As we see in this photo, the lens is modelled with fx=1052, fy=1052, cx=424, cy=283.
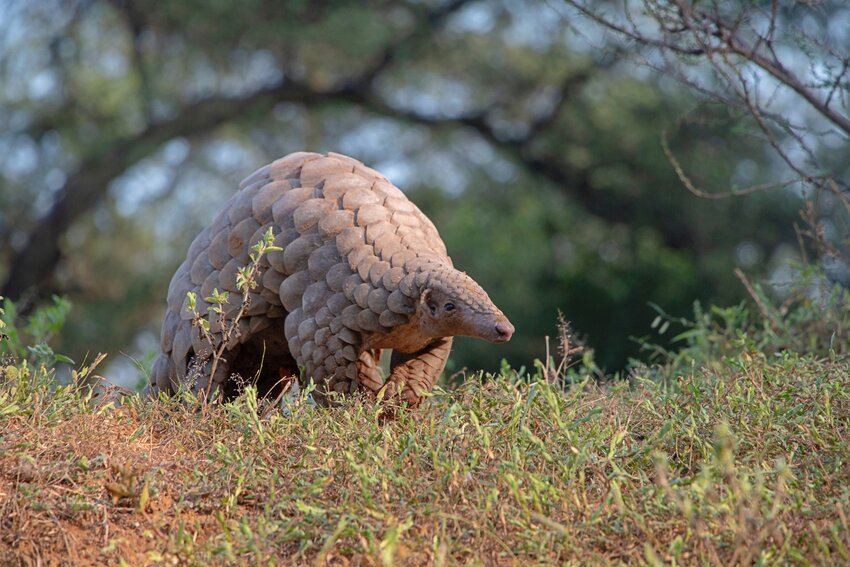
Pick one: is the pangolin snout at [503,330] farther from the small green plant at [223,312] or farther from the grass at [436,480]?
the small green plant at [223,312]

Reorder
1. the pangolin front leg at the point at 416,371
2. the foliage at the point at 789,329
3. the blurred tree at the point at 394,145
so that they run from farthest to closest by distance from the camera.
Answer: the blurred tree at the point at 394,145, the foliage at the point at 789,329, the pangolin front leg at the point at 416,371

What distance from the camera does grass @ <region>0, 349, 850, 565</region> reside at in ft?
8.78

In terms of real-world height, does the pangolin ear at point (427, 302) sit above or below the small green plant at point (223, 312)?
above

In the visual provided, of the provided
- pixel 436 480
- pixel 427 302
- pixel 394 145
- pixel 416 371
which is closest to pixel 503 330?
pixel 427 302

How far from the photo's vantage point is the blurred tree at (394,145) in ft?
33.6

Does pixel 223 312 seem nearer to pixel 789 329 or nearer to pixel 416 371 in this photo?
pixel 416 371

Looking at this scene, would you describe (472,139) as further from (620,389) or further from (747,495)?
(747,495)

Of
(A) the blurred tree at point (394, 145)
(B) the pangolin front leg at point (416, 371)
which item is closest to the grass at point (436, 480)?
(B) the pangolin front leg at point (416, 371)

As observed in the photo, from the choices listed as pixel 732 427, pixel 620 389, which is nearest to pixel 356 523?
pixel 732 427

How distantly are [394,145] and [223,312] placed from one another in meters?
8.39

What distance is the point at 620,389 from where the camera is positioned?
4156 mm

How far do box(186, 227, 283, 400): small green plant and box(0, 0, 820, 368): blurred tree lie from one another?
5685mm

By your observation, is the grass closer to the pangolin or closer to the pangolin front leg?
the pangolin front leg

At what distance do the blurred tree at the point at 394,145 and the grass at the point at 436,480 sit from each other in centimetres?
606
